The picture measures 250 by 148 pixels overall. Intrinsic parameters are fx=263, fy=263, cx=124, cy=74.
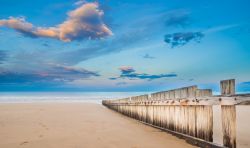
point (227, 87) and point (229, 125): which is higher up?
point (227, 87)

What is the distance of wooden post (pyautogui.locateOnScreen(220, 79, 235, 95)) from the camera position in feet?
11.7

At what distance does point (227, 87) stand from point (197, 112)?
3.31ft

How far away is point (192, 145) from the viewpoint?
4.68 meters

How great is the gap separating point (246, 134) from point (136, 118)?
3978mm

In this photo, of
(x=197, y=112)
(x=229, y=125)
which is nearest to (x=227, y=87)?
(x=229, y=125)

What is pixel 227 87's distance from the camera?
3635mm

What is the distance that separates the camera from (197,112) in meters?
4.51

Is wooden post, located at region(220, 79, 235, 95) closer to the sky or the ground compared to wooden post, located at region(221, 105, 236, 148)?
closer to the sky

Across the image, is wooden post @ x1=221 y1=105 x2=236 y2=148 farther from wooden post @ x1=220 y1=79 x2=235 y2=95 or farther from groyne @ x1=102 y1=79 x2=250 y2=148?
wooden post @ x1=220 y1=79 x2=235 y2=95

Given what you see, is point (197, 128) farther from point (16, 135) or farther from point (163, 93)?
point (16, 135)

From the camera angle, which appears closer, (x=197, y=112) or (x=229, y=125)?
(x=229, y=125)

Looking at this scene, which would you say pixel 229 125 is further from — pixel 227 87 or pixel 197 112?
pixel 197 112

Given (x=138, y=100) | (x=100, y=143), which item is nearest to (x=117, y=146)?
(x=100, y=143)

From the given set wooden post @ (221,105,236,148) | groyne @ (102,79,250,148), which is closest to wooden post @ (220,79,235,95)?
groyne @ (102,79,250,148)
